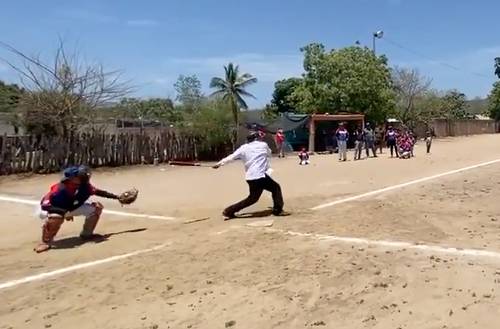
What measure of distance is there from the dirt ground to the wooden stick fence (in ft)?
29.5

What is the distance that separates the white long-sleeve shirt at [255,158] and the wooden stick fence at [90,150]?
1260 cm

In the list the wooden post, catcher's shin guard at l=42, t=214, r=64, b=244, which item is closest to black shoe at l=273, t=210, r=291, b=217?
catcher's shin guard at l=42, t=214, r=64, b=244

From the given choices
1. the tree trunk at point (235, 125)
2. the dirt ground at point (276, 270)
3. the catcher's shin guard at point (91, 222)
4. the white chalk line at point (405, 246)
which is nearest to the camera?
the dirt ground at point (276, 270)

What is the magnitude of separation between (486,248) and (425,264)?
122 centimetres

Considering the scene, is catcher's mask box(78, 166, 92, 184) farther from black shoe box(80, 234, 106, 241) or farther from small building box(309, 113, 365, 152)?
small building box(309, 113, 365, 152)

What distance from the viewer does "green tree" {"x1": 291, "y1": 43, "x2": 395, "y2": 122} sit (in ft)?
131

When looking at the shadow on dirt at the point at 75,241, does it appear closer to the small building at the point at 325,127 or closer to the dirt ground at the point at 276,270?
the dirt ground at the point at 276,270

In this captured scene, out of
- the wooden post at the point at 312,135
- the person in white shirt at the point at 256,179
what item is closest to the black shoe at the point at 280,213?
the person in white shirt at the point at 256,179

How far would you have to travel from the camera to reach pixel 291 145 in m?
35.2

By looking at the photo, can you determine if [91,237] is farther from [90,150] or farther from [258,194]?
[90,150]

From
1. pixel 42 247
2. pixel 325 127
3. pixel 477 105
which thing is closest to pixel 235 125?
pixel 325 127

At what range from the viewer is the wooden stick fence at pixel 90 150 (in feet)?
69.5

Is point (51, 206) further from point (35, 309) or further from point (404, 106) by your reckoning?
point (404, 106)

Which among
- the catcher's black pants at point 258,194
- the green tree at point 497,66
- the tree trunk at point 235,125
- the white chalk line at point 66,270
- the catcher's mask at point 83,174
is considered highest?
the green tree at point 497,66
